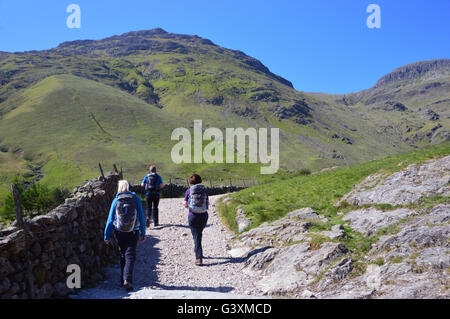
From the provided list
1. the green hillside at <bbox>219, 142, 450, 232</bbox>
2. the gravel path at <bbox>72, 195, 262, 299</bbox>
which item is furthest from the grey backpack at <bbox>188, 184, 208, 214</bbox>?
the green hillside at <bbox>219, 142, 450, 232</bbox>

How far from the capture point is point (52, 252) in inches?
299

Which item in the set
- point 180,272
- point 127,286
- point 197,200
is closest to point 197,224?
point 197,200

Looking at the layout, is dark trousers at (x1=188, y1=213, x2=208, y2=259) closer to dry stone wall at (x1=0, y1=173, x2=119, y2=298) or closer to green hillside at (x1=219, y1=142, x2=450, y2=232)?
dry stone wall at (x1=0, y1=173, x2=119, y2=298)

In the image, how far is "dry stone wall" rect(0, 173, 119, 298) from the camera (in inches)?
250

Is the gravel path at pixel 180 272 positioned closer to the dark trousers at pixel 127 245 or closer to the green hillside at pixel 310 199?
the dark trousers at pixel 127 245

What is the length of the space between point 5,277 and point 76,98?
15633 centimetres

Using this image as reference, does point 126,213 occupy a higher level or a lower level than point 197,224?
higher

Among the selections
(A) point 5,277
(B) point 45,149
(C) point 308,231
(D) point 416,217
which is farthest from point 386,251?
(B) point 45,149

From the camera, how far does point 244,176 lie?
9719cm

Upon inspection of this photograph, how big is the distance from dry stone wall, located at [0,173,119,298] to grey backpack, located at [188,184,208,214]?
3.32 meters

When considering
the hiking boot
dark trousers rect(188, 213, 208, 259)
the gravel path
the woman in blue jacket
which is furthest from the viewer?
dark trousers rect(188, 213, 208, 259)

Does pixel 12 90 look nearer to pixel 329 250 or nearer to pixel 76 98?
pixel 76 98

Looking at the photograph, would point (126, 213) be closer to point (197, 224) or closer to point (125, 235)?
point (125, 235)

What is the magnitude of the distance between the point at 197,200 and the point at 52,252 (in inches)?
183
